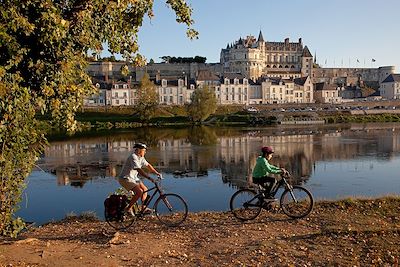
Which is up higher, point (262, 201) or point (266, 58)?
point (266, 58)

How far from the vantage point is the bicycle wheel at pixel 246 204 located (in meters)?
11.0

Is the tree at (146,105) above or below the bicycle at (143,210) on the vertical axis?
above

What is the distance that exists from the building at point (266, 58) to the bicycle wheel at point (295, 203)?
426 feet

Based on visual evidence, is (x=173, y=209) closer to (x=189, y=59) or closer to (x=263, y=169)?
(x=263, y=169)

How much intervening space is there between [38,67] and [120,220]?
15.0ft

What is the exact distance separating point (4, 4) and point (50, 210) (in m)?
12.7

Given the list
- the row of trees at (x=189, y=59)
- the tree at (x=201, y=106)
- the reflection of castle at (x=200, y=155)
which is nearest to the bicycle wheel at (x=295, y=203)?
the reflection of castle at (x=200, y=155)

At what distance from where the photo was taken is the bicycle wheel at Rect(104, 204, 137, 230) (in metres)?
10.2

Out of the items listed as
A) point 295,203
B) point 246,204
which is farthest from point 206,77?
point 246,204

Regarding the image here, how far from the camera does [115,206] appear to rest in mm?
10219

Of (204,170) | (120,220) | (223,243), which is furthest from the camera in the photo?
(204,170)

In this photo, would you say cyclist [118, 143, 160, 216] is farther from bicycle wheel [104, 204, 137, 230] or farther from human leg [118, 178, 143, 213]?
bicycle wheel [104, 204, 137, 230]

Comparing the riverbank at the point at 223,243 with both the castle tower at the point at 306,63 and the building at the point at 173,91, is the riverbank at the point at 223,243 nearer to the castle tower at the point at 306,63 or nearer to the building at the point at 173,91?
the building at the point at 173,91

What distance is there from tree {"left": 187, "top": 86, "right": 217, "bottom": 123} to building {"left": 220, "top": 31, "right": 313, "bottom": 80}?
6437cm
